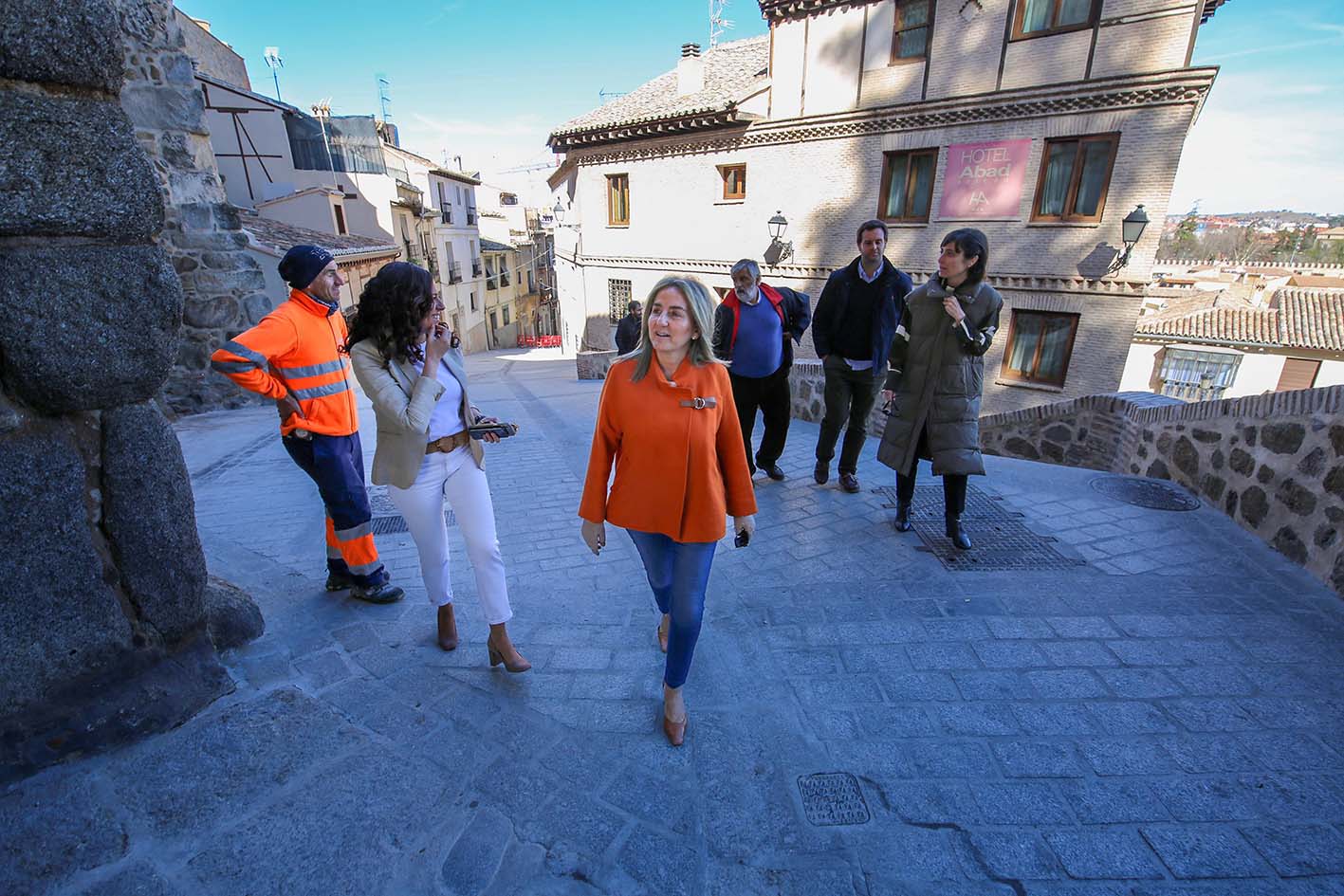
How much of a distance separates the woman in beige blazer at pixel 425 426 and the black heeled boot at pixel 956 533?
282 cm

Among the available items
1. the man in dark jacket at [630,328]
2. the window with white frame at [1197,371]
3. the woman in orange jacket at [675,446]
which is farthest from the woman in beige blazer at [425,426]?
the window with white frame at [1197,371]

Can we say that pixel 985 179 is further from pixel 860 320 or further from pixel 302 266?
pixel 302 266

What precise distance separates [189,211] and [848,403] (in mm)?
8222

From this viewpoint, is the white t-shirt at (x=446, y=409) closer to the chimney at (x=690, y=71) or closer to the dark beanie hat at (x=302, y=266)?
the dark beanie hat at (x=302, y=266)

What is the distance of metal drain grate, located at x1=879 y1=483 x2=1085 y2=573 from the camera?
3.83m

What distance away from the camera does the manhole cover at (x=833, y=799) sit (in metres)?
2.12

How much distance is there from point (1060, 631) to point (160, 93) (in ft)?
33.4

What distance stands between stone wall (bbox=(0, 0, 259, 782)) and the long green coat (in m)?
3.79

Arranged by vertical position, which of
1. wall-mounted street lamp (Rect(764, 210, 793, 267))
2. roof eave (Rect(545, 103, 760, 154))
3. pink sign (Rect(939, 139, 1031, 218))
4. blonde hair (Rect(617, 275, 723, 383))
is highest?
roof eave (Rect(545, 103, 760, 154))

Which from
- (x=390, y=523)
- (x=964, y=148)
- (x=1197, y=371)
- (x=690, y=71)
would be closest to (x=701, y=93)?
(x=690, y=71)

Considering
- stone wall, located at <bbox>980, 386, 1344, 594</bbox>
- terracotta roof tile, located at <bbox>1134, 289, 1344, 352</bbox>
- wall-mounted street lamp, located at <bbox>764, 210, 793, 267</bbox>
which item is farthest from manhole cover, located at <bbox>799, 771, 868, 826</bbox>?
terracotta roof tile, located at <bbox>1134, 289, 1344, 352</bbox>

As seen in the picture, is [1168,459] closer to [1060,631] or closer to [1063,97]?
[1060,631]

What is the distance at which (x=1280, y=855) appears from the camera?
6.55 feet

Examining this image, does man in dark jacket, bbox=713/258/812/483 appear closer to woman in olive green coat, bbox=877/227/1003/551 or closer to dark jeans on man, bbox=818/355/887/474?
dark jeans on man, bbox=818/355/887/474
